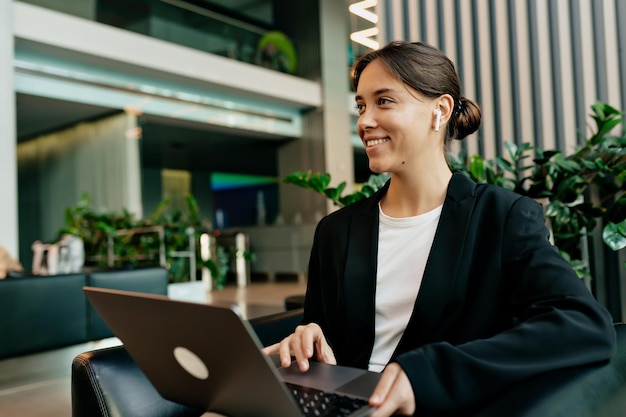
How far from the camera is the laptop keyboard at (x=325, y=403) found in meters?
0.74

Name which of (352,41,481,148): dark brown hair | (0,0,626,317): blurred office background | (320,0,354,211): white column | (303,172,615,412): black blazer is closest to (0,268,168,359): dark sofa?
(0,0,626,317): blurred office background

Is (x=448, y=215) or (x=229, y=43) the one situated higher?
(x=229, y=43)

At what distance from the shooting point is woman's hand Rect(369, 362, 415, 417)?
73cm

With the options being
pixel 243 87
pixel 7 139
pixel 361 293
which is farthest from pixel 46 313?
pixel 243 87

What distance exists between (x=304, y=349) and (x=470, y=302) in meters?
0.32

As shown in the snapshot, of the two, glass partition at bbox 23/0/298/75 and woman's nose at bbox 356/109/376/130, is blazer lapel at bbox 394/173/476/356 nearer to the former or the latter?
woman's nose at bbox 356/109/376/130

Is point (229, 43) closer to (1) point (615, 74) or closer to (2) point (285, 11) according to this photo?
(2) point (285, 11)

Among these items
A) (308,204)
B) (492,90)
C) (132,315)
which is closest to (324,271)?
(132,315)

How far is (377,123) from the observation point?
1090 mm

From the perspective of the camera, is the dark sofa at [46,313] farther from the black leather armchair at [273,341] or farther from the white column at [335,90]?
the white column at [335,90]

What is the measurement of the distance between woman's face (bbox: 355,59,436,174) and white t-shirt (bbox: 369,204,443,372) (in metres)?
0.12

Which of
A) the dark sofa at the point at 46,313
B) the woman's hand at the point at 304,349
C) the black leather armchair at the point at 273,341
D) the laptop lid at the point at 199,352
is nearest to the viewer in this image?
the laptop lid at the point at 199,352

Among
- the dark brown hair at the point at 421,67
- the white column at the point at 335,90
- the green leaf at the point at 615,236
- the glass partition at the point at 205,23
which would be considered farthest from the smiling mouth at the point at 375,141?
the white column at the point at 335,90

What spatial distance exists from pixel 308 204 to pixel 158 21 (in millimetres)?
4049
